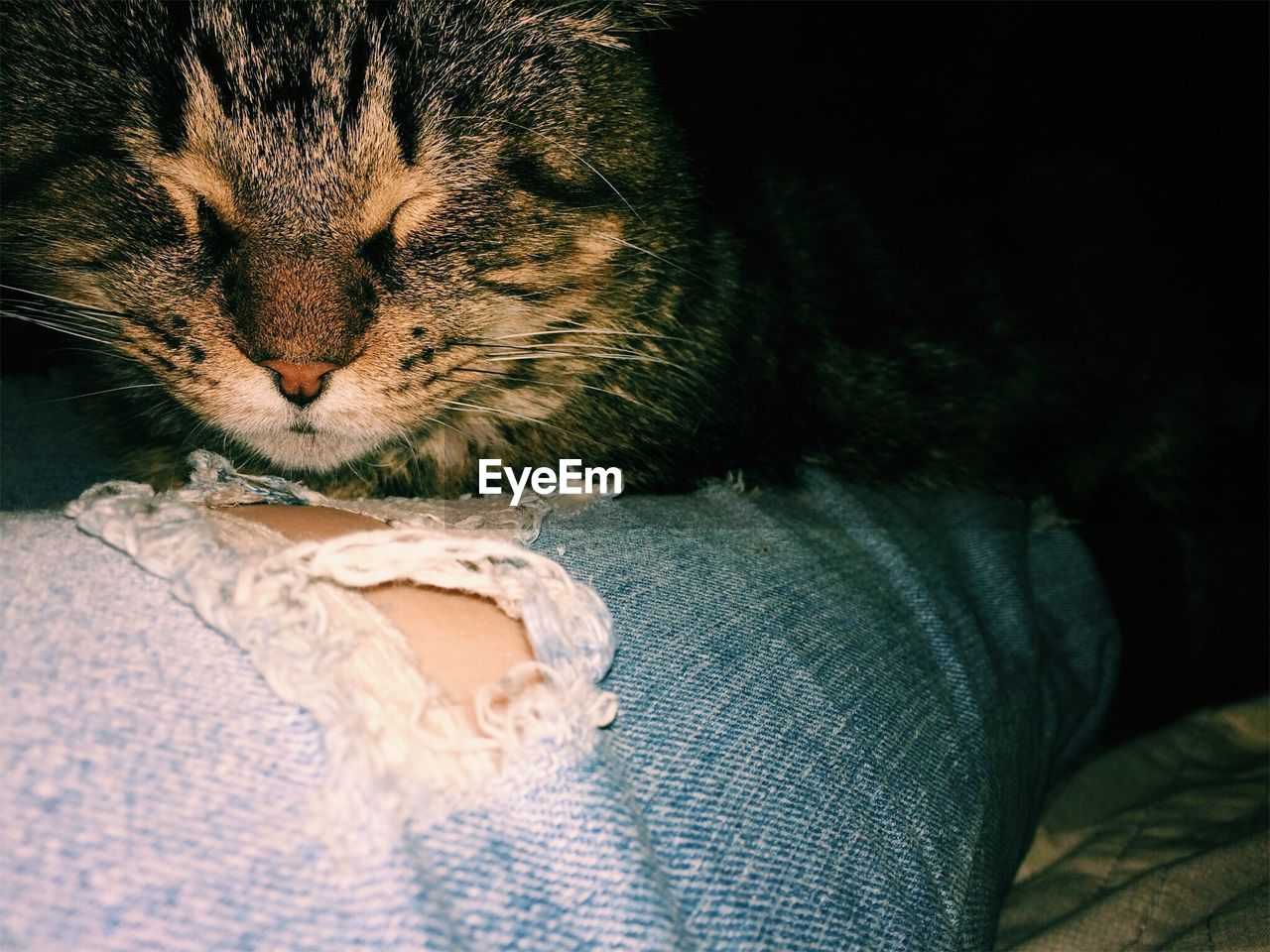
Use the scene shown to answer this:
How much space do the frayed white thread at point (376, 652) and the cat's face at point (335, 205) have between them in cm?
24

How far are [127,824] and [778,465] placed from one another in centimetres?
63

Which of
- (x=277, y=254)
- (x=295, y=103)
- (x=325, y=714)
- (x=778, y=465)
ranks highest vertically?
(x=295, y=103)

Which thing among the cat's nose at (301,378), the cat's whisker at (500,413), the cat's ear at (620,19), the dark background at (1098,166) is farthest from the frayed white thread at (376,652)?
the dark background at (1098,166)

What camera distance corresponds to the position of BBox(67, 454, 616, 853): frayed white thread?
0.87 feet

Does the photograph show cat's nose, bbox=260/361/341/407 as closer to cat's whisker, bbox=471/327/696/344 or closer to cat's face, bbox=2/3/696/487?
cat's face, bbox=2/3/696/487

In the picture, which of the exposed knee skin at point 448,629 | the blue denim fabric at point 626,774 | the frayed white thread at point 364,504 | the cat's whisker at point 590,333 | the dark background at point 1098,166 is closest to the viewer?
the blue denim fabric at point 626,774

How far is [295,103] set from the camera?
1.89ft

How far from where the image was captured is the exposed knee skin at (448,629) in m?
0.34

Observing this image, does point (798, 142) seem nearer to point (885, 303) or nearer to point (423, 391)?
point (885, 303)

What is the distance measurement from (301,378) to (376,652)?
334 mm

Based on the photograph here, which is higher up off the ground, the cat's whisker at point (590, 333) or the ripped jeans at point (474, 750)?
the cat's whisker at point (590, 333)

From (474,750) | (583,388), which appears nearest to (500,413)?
(583,388)

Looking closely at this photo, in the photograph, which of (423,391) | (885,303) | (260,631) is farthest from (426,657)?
(885,303)

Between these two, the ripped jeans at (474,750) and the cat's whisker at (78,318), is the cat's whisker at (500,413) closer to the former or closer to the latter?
the ripped jeans at (474,750)
